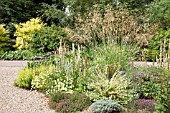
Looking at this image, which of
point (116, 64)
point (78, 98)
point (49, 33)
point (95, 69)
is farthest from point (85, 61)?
point (49, 33)

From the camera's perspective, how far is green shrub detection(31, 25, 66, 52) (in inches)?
418

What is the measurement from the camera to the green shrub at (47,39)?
418 inches

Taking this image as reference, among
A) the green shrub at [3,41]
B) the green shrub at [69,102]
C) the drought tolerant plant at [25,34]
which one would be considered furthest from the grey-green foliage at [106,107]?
the green shrub at [3,41]

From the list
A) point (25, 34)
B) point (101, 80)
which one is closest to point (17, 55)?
point (25, 34)

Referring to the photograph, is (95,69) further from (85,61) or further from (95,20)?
(95,20)

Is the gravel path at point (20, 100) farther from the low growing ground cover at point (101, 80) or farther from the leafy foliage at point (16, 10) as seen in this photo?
the leafy foliage at point (16, 10)

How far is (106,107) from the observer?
12.9 ft

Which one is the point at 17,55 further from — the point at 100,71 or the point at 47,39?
Result: the point at 100,71

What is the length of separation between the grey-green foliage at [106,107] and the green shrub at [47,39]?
6733 mm

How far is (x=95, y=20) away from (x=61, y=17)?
166 inches

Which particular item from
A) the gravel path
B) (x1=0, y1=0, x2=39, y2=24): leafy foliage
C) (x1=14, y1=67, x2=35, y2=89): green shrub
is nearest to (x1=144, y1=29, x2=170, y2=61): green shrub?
(x1=14, y1=67, x2=35, y2=89): green shrub

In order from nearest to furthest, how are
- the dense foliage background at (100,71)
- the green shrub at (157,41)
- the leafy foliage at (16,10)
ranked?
1. the dense foliage background at (100,71)
2. the green shrub at (157,41)
3. the leafy foliage at (16,10)

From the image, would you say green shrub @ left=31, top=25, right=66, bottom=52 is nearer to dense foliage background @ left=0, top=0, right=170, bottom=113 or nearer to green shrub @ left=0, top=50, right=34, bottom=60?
dense foliage background @ left=0, top=0, right=170, bottom=113

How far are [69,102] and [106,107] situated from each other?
2.42 feet
